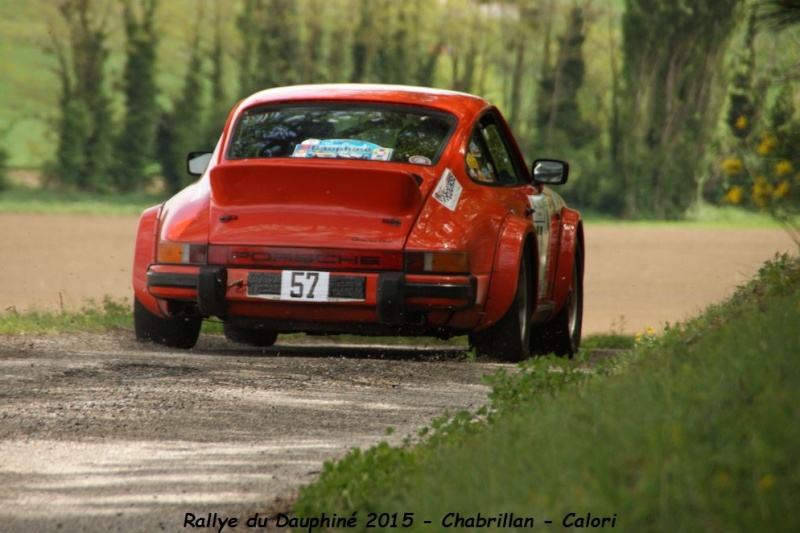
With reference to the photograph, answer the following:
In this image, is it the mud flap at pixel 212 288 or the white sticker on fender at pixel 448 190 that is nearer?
the mud flap at pixel 212 288

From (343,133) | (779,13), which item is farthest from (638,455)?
(343,133)

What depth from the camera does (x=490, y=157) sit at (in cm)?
995

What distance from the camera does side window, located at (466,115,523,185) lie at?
31.2 ft

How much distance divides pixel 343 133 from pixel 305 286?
1.23m

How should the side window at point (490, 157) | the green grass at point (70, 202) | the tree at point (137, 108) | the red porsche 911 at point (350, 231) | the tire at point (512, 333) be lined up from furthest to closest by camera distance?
the tree at point (137, 108) → the green grass at point (70, 202) → the side window at point (490, 157) → the tire at point (512, 333) → the red porsche 911 at point (350, 231)

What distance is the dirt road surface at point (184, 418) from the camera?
506cm

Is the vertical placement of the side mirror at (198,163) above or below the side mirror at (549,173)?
below

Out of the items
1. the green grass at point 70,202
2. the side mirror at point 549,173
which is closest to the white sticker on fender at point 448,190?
the side mirror at point 549,173

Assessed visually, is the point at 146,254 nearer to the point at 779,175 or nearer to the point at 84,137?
the point at 779,175

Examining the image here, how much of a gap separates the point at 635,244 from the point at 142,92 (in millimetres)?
17815

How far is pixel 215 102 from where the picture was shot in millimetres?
49031

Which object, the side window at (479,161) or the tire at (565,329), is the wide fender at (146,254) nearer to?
the side window at (479,161)

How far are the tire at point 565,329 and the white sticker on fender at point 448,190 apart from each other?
2174 millimetres

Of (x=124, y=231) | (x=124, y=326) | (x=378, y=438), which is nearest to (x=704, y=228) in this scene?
(x=124, y=231)
